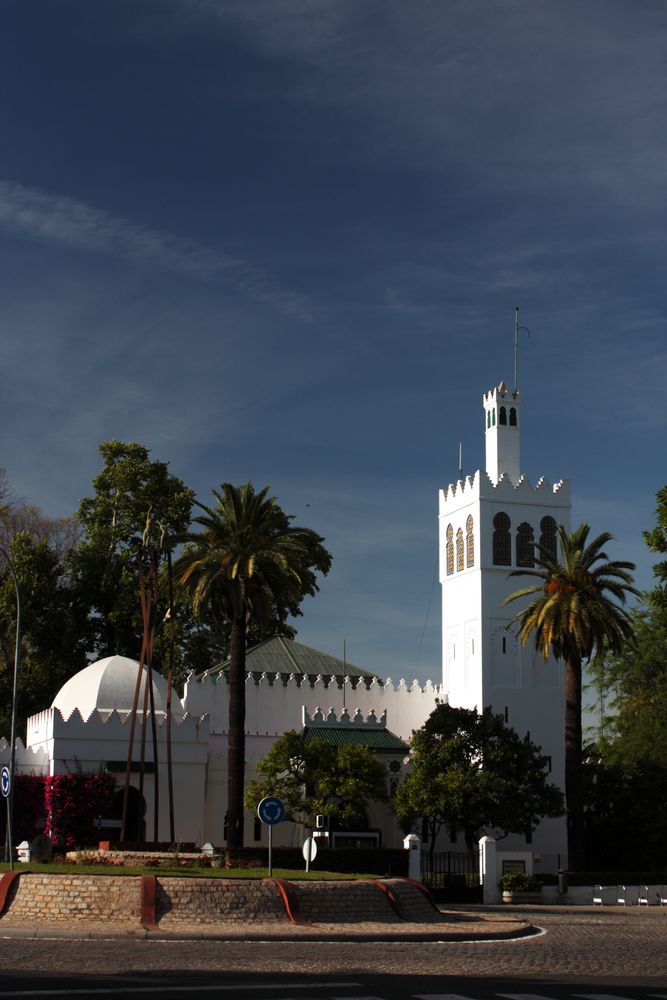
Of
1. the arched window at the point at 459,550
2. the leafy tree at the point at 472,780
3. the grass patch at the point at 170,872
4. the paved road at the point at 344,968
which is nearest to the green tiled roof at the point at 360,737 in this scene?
Answer: the leafy tree at the point at 472,780

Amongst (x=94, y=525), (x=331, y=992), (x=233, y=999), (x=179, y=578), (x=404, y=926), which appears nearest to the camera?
(x=233, y=999)

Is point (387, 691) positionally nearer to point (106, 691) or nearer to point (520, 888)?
point (106, 691)

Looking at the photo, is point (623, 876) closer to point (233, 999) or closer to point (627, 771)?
point (627, 771)

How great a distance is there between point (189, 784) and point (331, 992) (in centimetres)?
3435

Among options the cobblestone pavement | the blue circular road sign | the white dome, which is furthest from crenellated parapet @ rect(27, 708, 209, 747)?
the cobblestone pavement

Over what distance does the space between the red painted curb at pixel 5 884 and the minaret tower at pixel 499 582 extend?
31804mm

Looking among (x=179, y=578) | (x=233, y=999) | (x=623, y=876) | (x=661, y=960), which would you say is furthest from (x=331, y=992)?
(x=623, y=876)

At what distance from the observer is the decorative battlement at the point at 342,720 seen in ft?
181

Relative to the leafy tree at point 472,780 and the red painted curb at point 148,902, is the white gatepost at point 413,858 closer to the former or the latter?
the leafy tree at point 472,780

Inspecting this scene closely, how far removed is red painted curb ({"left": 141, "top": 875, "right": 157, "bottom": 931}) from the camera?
24.2 m

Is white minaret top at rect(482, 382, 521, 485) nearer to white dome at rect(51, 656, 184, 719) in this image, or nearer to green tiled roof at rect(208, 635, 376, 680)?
green tiled roof at rect(208, 635, 376, 680)

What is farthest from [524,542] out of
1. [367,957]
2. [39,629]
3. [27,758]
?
[367,957]

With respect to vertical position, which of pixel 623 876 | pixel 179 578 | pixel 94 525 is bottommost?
pixel 623 876

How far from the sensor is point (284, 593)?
45.5 m
